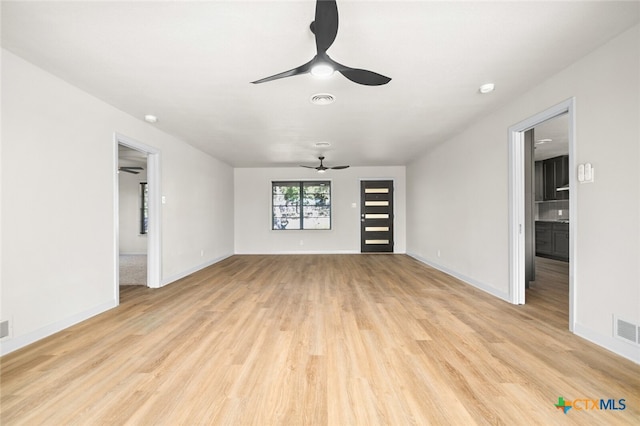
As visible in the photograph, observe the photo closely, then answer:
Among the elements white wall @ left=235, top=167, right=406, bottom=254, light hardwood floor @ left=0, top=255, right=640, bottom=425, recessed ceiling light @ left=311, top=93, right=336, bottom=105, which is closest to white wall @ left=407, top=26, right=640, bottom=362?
light hardwood floor @ left=0, top=255, right=640, bottom=425

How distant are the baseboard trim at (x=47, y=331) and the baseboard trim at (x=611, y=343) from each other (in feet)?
15.8

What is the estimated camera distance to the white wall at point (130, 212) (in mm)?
8477

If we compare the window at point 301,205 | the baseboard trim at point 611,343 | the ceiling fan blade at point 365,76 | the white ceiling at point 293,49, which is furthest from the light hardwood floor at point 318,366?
the window at point 301,205

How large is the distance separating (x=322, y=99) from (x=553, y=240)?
22.3ft

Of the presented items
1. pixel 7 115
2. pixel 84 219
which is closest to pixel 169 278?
pixel 84 219

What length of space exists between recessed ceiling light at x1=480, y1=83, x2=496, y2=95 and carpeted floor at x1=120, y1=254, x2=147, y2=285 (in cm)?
557

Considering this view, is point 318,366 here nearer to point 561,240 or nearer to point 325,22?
point 325,22

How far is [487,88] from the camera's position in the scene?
3084 millimetres

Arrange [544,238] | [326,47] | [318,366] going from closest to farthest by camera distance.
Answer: [326,47]
[318,366]
[544,238]

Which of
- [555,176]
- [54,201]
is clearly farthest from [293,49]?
[555,176]

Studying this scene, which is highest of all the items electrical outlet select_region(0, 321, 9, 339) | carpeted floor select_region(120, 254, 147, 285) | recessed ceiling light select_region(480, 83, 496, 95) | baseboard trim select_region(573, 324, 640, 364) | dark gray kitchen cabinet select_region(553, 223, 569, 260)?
recessed ceiling light select_region(480, 83, 496, 95)

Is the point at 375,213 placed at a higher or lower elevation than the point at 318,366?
higher

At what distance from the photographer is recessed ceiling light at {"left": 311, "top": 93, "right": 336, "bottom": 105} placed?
128 inches

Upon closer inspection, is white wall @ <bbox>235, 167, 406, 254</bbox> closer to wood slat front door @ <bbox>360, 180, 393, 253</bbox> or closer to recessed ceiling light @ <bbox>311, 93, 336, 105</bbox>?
wood slat front door @ <bbox>360, 180, 393, 253</bbox>
